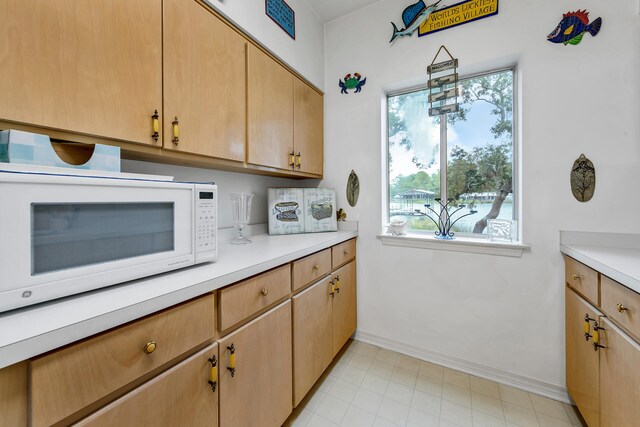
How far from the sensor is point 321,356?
61.1 inches

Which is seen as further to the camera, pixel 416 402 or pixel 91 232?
pixel 416 402

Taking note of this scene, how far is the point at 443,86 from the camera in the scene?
1778 mm

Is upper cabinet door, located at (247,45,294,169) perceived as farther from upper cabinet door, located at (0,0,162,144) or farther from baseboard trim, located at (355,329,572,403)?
baseboard trim, located at (355,329,572,403)

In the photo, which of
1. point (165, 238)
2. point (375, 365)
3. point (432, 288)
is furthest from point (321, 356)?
point (165, 238)

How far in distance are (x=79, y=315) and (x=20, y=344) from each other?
10 cm

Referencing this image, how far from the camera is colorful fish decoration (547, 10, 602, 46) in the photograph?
1.36 meters

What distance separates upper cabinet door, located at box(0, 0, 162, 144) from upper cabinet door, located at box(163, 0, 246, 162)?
6 cm

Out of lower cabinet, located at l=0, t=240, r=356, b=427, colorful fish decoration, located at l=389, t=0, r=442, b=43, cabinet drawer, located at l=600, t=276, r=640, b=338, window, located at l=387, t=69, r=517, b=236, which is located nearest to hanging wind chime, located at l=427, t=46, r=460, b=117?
window, located at l=387, t=69, r=517, b=236

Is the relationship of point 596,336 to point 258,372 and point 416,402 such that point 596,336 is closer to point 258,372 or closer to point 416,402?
point 416,402

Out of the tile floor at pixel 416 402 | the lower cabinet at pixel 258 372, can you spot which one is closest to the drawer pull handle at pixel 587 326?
the tile floor at pixel 416 402

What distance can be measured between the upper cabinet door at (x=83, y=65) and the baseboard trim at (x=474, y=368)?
6.76 feet

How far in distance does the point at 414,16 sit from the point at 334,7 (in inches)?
25.2

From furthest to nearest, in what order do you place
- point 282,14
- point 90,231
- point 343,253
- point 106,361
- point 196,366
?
point 343,253
point 282,14
point 196,366
point 90,231
point 106,361

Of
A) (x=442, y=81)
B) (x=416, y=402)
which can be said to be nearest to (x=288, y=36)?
(x=442, y=81)
